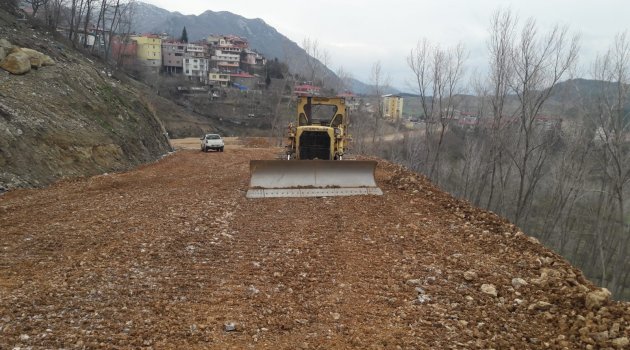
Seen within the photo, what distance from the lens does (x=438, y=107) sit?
28125 millimetres

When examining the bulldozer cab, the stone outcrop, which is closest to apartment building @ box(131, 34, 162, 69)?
the stone outcrop

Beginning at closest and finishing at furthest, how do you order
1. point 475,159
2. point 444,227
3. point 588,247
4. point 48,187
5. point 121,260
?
point 121,260 → point 444,227 → point 48,187 → point 588,247 → point 475,159

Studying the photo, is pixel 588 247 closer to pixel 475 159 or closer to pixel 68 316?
pixel 475 159

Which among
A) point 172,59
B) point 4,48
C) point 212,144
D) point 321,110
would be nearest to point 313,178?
point 321,110

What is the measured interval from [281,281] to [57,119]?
37.5 feet

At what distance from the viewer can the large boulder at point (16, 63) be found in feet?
44.4

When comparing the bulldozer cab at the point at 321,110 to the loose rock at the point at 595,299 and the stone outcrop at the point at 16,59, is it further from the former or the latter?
the loose rock at the point at 595,299

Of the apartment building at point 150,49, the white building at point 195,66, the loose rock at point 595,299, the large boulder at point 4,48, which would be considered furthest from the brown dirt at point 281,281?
the apartment building at point 150,49

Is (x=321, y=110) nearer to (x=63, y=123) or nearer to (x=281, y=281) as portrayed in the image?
(x=63, y=123)

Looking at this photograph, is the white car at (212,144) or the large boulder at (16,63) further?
the white car at (212,144)

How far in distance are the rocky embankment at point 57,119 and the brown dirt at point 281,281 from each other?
2608 mm

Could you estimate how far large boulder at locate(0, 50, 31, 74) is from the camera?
13.5 metres

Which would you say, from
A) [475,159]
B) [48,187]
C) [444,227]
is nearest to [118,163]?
[48,187]

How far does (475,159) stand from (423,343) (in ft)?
92.8
